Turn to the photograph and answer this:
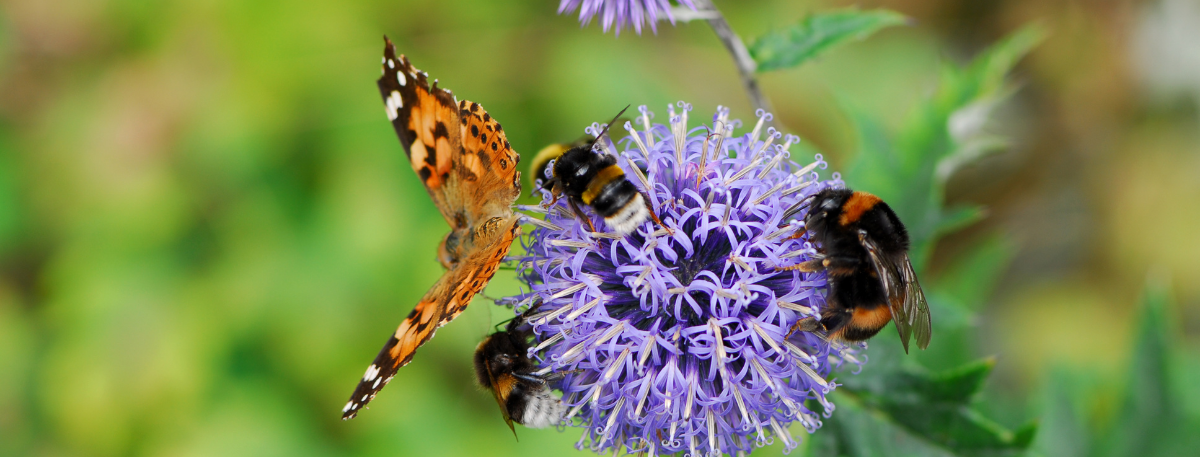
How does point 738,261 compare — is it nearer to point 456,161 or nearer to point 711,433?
point 711,433

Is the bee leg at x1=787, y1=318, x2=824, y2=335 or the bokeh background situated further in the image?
the bokeh background

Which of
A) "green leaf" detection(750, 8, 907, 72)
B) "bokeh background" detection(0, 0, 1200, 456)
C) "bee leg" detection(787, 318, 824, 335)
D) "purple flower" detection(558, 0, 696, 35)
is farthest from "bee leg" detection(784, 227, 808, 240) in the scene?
"bokeh background" detection(0, 0, 1200, 456)

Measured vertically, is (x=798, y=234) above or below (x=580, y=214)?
below

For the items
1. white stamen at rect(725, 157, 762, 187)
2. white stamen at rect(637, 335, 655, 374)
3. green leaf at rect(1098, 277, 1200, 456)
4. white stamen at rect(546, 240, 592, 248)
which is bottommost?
green leaf at rect(1098, 277, 1200, 456)

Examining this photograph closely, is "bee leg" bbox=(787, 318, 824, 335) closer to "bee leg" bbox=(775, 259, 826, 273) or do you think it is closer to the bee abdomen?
"bee leg" bbox=(775, 259, 826, 273)

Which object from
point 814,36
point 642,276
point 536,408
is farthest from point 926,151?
point 536,408
